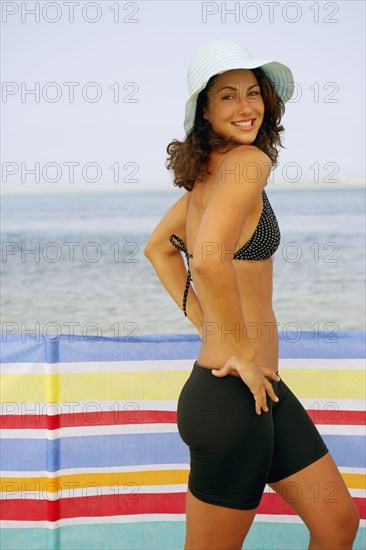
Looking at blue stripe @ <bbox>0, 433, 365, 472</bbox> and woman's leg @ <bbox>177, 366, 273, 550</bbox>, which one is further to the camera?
blue stripe @ <bbox>0, 433, 365, 472</bbox>

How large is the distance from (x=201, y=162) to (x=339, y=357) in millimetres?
1412

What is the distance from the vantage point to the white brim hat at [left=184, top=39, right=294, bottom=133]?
2371mm

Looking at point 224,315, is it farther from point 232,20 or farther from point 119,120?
point 119,120

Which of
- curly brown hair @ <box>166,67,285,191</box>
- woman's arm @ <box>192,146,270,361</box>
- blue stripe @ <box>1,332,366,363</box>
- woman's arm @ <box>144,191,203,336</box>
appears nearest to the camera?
woman's arm @ <box>192,146,270,361</box>

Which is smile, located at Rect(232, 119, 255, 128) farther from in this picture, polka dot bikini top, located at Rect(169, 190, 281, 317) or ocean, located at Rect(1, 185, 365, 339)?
ocean, located at Rect(1, 185, 365, 339)

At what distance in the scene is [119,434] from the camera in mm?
3551

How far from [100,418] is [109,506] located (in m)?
0.39

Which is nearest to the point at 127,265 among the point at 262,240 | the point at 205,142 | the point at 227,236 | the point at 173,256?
the point at 173,256

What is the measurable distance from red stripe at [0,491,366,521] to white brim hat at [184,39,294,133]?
177 centimetres

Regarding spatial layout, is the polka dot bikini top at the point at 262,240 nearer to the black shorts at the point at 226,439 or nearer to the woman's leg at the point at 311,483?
the black shorts at the point at 226,439

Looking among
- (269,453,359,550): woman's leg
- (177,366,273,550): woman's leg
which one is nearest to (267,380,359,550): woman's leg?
(269,453,359,550): woman's leg

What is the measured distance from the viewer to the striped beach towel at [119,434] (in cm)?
351

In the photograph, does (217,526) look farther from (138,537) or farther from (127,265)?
(127,265)

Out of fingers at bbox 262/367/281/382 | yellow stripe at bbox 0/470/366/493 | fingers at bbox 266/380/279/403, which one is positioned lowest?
yellow stripe at bbox 0/470/366/493
